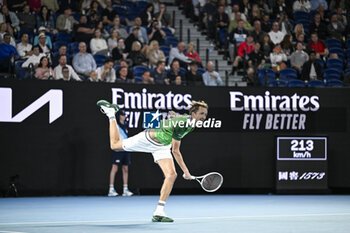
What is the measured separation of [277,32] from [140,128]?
6.80 meters

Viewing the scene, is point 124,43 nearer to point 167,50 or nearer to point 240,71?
point 167,50

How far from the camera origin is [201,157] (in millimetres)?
18172

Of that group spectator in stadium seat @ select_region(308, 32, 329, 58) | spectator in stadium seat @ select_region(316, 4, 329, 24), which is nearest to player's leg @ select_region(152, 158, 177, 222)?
spectator in stadium seat @ select_region(308, 32, 329, 58)

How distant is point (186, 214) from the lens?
12.8 m

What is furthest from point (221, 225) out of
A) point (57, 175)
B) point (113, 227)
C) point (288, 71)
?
point (288, 71)

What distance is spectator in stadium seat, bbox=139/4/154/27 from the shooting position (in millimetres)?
21250

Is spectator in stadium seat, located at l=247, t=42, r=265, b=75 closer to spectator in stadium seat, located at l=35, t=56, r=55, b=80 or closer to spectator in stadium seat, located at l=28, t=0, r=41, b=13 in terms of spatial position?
spectator in stadium seat, located at l=35, t=56, r=55, b=80

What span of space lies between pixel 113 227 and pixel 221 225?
1.73 meters

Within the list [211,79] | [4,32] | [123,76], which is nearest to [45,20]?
[4,32]

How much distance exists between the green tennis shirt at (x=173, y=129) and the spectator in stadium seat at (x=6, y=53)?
6.82 m

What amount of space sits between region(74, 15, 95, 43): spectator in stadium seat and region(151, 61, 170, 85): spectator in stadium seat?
8.06 feet

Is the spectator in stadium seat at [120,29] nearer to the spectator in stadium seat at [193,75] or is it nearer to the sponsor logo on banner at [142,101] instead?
the spectator in stadium seat at [193,75]

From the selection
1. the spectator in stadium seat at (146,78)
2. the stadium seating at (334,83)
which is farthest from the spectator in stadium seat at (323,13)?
the spectator in stadium seat at (146,78)

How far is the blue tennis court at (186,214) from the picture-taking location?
10.3 meters
